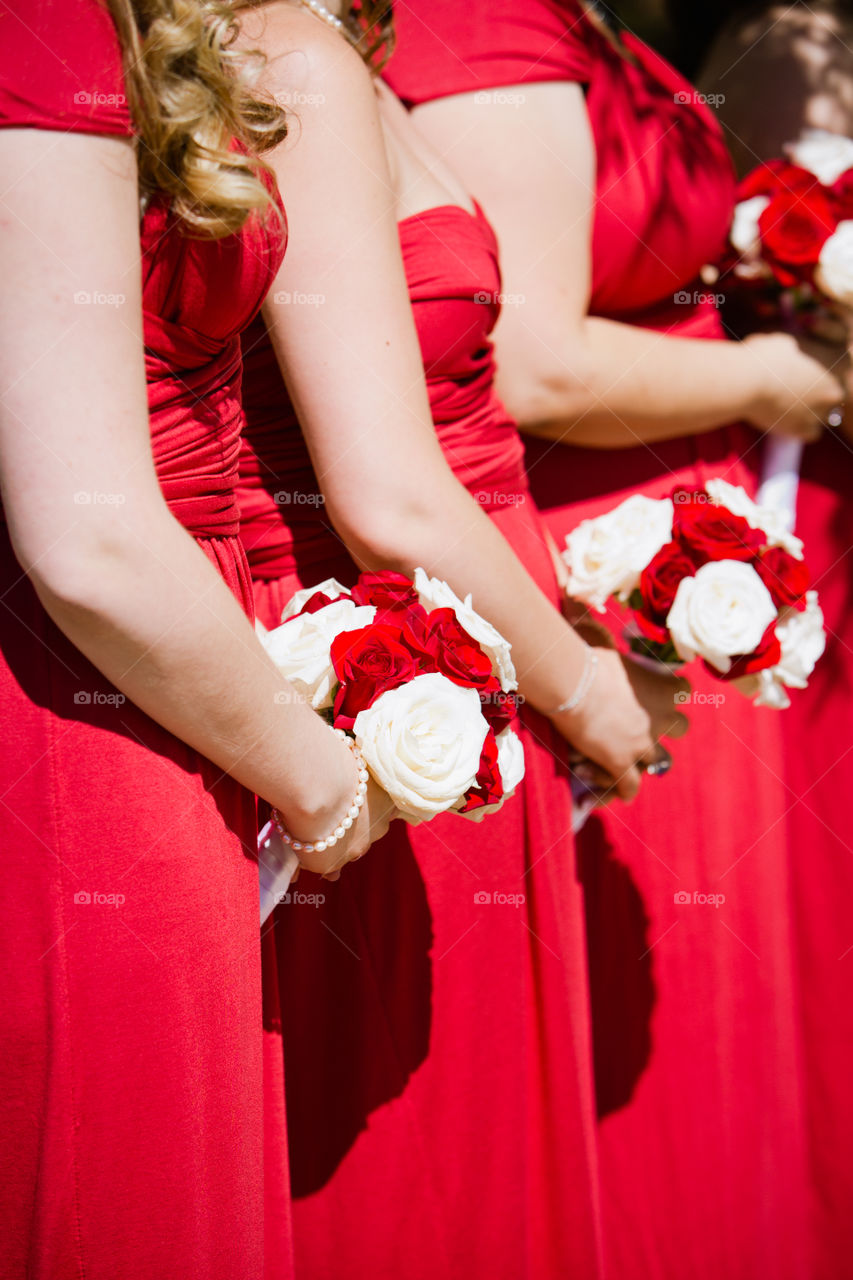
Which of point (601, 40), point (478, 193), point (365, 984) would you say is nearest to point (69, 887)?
point (365, 984)

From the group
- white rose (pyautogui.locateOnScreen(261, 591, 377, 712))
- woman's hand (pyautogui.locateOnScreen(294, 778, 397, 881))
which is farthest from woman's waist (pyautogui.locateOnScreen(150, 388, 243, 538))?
woman's hand (pyautogui.locateOnScreen(294, 778, 397, 881))

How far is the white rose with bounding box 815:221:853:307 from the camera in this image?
7.06ft

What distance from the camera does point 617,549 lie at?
68.2 inches

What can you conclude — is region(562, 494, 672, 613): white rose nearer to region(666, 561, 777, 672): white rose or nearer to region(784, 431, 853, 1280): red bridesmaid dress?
region(666, 561, 777, 672): white rose

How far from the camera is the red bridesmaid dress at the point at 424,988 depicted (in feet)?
5.28

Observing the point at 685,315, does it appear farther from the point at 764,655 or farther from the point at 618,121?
the point at 764,655

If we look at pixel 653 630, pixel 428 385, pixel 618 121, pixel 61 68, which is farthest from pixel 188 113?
pixel 618 121

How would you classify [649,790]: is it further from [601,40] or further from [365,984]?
[601,40]

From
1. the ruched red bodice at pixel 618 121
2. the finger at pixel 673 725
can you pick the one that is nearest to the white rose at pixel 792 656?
the finger at pixel 673 725

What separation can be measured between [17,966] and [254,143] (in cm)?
94

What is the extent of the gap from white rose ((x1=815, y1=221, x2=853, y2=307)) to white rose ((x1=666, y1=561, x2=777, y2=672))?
0.84 m

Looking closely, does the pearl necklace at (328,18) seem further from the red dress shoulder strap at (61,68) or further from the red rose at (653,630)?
the red rose at (653,630)

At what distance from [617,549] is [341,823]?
716 mm

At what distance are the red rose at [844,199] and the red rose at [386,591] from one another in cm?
143
